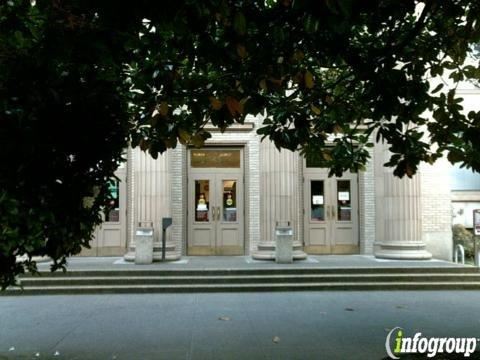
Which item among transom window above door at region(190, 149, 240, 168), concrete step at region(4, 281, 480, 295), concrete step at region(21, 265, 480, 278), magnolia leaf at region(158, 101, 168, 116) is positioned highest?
transom window above door at region(190, 149, 240, 168)

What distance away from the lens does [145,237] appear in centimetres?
1347

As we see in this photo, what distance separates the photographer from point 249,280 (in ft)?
38.4

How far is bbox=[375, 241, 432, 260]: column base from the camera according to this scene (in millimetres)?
13742

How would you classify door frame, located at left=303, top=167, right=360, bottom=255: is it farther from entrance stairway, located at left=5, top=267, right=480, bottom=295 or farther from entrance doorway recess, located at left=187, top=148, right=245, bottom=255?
entrance stairway, located at left=5, top=267, right=480, bottom=295

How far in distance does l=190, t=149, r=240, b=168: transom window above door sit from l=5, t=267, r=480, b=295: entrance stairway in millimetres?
4222

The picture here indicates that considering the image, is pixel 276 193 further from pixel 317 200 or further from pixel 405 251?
pixel 405 251

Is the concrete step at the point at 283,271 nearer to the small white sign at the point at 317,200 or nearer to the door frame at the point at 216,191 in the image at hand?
the door frame at the point at 216,191

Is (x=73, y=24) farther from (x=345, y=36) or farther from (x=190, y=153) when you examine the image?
(x=190, y=153)

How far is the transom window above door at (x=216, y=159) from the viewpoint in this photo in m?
15.3

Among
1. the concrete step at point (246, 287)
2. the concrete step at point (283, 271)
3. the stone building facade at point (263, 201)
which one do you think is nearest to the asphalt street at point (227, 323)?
the concrete step at point (246, 287)

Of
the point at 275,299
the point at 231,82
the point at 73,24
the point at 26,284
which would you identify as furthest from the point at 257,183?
the point at 73,24

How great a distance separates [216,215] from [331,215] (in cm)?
356

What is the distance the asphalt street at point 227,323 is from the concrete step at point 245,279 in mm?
583

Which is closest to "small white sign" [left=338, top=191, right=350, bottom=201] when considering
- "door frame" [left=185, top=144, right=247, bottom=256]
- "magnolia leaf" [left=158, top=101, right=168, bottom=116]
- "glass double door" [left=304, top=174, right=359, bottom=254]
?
"glass double door" [left=304, top=174, right=359, bottom=254]
